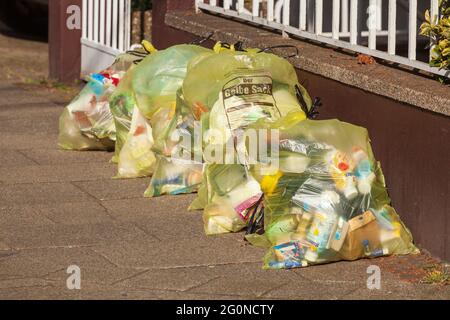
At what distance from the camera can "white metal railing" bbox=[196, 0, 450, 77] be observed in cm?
598

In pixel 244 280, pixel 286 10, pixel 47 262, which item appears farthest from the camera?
pixel 286 10

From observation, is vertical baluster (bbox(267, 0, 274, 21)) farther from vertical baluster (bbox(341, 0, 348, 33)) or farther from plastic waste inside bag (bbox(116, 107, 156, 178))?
plastic waste inside bag (bbox(116, 107, 156, 178))

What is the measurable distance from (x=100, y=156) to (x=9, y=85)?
3.25 meters

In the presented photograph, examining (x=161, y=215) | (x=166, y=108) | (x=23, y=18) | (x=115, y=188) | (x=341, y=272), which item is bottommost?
(x=23, y=18)

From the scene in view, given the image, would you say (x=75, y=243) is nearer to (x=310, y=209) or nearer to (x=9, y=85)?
(x=310, y=209)

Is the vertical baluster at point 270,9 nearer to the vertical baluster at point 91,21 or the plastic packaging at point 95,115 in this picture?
the plastic packaging at point 95,115

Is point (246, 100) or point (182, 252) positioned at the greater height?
point (246, 100)

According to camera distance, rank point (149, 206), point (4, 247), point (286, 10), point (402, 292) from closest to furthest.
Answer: point (402, 292) → point (4, 247) → point (149, 206) → point (286, 10)

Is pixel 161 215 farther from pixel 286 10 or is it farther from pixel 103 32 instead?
pixel 103 32

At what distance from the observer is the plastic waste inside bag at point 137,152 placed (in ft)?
23.9

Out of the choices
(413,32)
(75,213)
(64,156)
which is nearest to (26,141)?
(64,156)

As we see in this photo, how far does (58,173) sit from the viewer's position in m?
7.59

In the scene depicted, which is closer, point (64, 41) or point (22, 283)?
point (22, 283)

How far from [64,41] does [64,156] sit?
2.99 m
